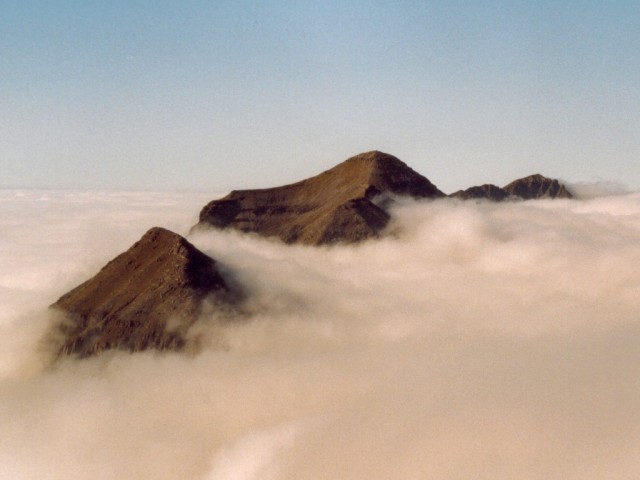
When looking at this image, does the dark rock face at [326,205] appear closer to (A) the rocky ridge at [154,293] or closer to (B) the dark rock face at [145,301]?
(A) the rocky ridge at [154,293]

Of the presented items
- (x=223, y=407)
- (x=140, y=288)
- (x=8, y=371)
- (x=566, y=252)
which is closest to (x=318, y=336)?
(x=223, y=407)

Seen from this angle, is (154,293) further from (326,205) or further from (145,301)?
(326,205)

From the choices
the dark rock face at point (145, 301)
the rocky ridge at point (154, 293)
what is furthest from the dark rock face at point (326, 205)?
the dark rock face at point (145, 301)

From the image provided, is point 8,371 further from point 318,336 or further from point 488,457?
point 488,457

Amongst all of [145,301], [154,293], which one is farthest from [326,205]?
[145,301]

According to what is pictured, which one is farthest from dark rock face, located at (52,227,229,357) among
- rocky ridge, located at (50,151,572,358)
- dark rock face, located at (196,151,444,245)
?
dark rock face, located at (196,151,444,245)
